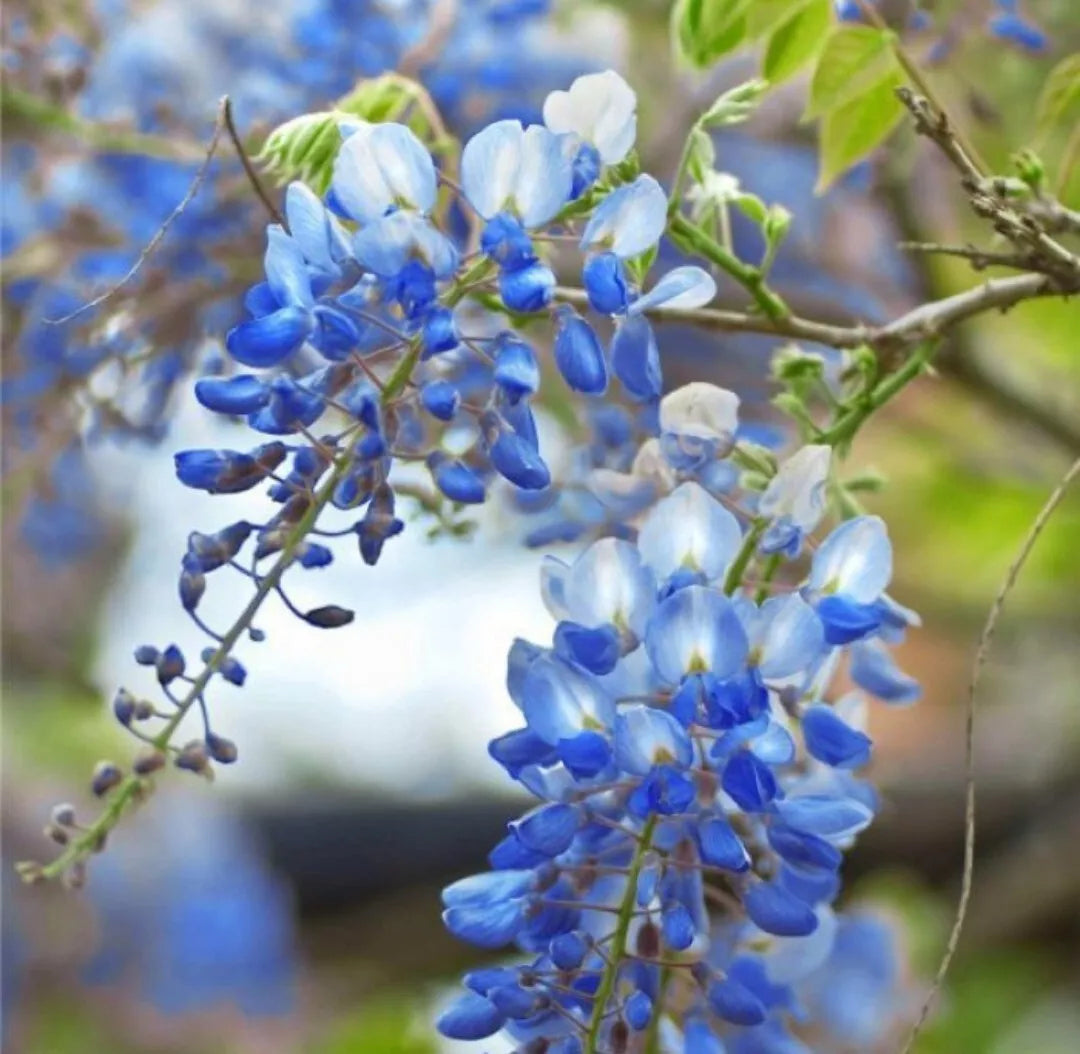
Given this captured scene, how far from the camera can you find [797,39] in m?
0.46

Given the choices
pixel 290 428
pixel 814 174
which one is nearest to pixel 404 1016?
pixel 814 174

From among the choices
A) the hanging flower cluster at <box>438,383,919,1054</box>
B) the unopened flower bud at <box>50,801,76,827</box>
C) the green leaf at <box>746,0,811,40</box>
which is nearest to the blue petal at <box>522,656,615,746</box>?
the hanging flower cluster at <box>438,383,919,1054</box>

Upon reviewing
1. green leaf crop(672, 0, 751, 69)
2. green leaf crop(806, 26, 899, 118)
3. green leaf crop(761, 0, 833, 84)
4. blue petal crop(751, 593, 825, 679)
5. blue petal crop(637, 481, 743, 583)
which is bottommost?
blue petal crop(751, 593, 825, 679)

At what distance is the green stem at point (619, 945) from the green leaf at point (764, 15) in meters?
0.23

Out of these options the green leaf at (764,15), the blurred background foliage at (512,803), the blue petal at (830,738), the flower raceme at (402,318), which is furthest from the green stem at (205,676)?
the blurred background foliage at (512,803)

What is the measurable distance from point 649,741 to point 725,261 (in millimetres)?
110

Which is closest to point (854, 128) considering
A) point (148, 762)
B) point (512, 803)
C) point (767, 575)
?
point (767, 575)

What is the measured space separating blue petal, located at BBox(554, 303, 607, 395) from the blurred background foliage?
1.22 feet

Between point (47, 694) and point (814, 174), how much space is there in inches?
28.8

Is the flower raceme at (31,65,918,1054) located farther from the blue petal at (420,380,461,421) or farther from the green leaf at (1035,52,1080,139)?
the green leaf at (1035,52,1080,139)

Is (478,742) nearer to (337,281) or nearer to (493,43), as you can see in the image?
(493,43)

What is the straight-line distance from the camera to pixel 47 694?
1352 mm

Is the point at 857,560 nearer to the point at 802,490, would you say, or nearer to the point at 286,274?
the point at 802,490

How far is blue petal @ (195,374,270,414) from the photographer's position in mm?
336
